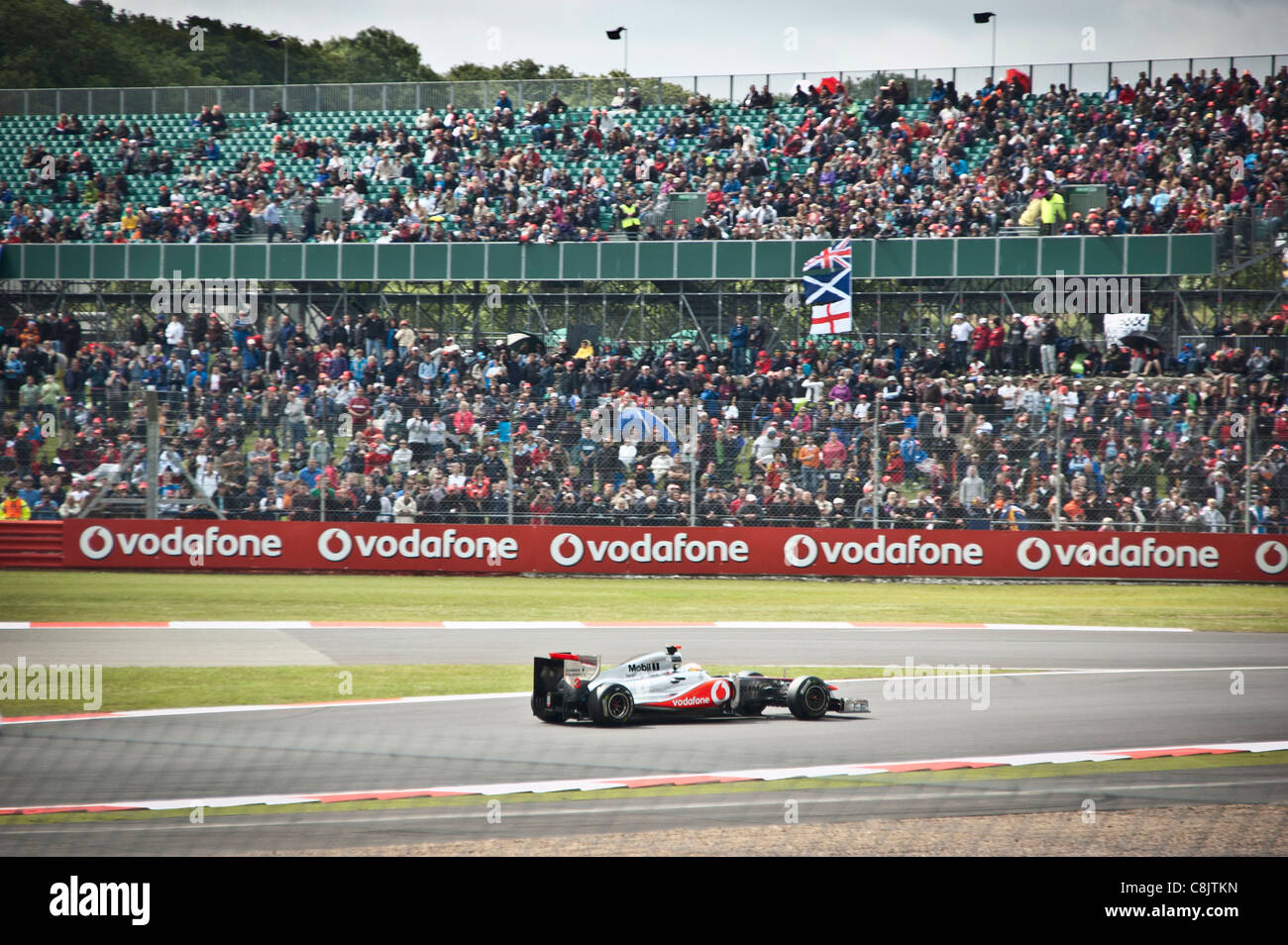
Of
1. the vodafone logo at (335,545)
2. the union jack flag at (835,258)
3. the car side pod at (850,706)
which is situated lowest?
the car side pod at (850,706)

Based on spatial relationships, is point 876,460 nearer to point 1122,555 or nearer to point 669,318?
point 1122,555

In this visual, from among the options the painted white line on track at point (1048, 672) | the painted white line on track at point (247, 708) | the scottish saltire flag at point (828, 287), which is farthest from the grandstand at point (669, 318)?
the painted white line on track at point (247, 708)

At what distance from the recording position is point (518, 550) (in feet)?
75.5

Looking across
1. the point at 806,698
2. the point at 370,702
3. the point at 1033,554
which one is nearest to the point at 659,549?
the point at 1033,554

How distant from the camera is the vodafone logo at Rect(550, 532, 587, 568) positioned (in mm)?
22984

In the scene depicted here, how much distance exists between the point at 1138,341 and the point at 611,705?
21.2m

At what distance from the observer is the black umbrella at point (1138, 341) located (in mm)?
27328

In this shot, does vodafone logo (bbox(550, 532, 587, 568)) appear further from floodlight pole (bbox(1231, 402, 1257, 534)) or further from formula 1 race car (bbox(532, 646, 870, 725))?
formula 1 race car (bbox(532, 646, 870, 725))

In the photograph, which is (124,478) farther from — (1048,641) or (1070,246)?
(1070,246)

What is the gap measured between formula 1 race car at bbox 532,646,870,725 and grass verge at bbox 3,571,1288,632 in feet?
21.7

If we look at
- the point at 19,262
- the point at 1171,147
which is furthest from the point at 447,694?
the point at 19,262

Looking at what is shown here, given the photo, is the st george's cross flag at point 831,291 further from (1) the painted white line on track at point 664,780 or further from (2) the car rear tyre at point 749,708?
(1) the painted white line on track at point 664,780

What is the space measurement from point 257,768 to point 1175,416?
1800 cm

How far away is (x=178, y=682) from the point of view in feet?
40.1
